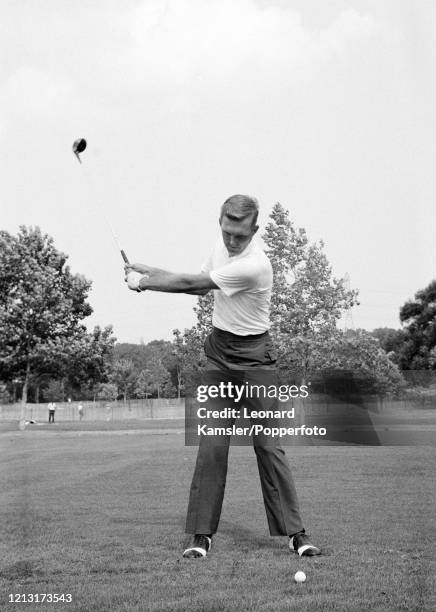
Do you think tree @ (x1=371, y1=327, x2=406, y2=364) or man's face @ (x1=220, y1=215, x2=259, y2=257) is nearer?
man's face @ (x1=220, y1=215, x2=259, y2=257)

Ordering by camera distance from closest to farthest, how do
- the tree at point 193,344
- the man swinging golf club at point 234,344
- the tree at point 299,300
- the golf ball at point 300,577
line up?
1. the golf ball at point 300,577
2. the man swinging golf club at point 234,344
3. the tree at point 193,344
4. the tree at point 299,300

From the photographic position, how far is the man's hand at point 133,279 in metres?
4.58

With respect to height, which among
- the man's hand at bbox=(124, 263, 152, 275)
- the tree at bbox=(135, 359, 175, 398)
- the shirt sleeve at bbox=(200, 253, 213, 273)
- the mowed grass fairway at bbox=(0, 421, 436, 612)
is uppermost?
the shirt sleeve at bbox=(200, 253, 213, 273)

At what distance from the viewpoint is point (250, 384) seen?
4.93 metres

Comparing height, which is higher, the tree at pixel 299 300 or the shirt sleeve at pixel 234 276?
the tree at pixel 299 300

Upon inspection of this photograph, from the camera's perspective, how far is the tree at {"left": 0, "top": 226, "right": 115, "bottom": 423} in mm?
14008

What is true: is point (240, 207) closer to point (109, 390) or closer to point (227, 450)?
point (227, 450)

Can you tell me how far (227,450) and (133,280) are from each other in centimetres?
131

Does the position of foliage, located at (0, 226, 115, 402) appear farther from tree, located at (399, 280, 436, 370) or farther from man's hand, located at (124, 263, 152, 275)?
tree, located at (399, 280, 436, 370)

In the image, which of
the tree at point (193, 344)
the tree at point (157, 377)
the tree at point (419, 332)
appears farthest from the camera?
the tree at point (419, 332)

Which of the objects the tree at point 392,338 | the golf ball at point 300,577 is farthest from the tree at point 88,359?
the tree at point 392,338

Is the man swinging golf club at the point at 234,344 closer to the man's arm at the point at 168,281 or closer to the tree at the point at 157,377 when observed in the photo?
the man's arm at the point at 168,281

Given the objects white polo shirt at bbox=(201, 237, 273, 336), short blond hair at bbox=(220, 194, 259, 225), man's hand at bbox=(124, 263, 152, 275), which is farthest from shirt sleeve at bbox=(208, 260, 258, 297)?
man's hand at bbox=(124, 263, 152, 275)

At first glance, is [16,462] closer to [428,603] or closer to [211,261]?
[211,261]
